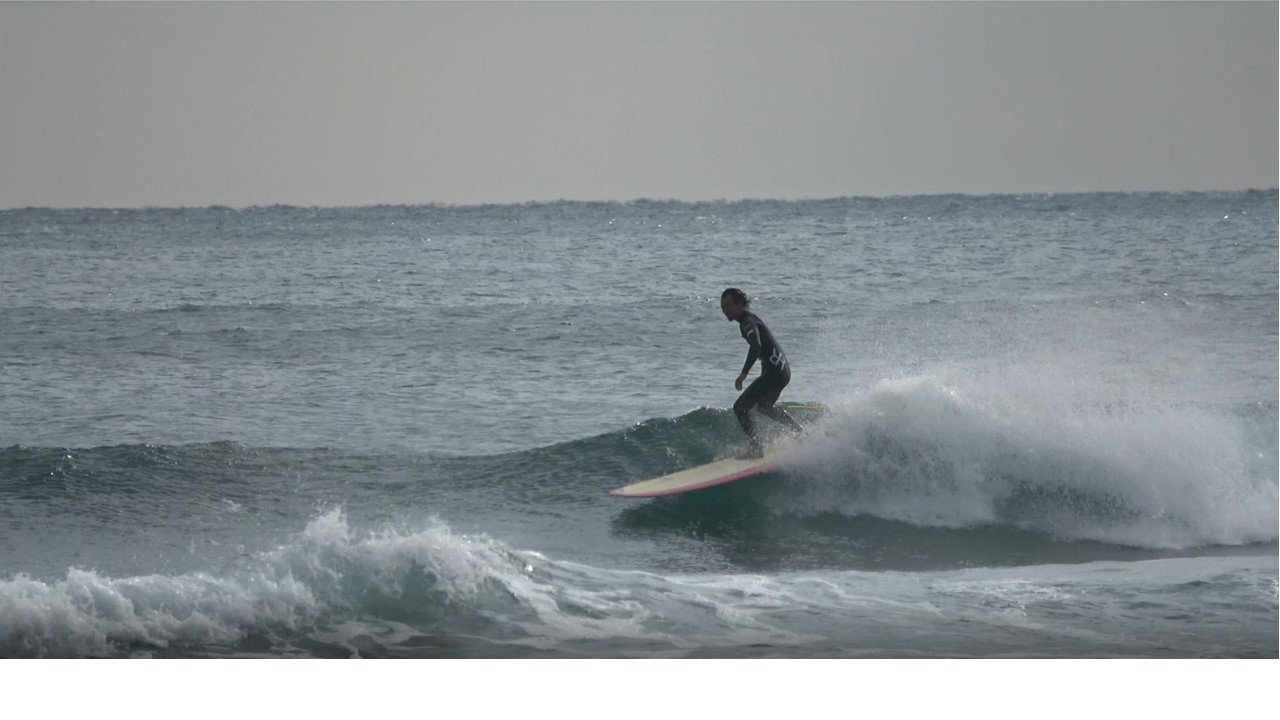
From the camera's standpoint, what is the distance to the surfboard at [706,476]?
6637 millimetres

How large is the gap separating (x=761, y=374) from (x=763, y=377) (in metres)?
0.08

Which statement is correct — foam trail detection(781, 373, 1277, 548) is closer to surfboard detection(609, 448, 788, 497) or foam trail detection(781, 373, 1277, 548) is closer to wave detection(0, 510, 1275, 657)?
surfboard detection(609, 448, 788, 497)

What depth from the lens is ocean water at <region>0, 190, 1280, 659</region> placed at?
4980 millimetres

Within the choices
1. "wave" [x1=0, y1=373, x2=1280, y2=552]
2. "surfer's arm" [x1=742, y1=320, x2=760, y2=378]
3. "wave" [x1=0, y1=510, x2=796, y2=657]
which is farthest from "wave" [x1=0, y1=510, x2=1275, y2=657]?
"surfer's arm" [x1=742, y1=320, x2=760, y2=378]

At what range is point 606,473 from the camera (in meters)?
7.71

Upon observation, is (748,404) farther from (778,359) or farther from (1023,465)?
(1023,465)

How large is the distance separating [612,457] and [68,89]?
3896mm

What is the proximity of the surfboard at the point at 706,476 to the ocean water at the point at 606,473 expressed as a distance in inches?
3.4

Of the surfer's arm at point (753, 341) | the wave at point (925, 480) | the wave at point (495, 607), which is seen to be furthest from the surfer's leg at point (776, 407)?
the wave at point (495, 607)

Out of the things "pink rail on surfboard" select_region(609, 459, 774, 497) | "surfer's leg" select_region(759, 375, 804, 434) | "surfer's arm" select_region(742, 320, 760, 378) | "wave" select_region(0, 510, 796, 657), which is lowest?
"wave" select_region(0, 510, 796, 657)

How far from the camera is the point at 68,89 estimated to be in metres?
7.24

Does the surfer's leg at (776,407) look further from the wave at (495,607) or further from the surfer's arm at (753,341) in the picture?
the wave at (495,607)

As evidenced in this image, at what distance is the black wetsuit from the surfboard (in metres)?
0.14
